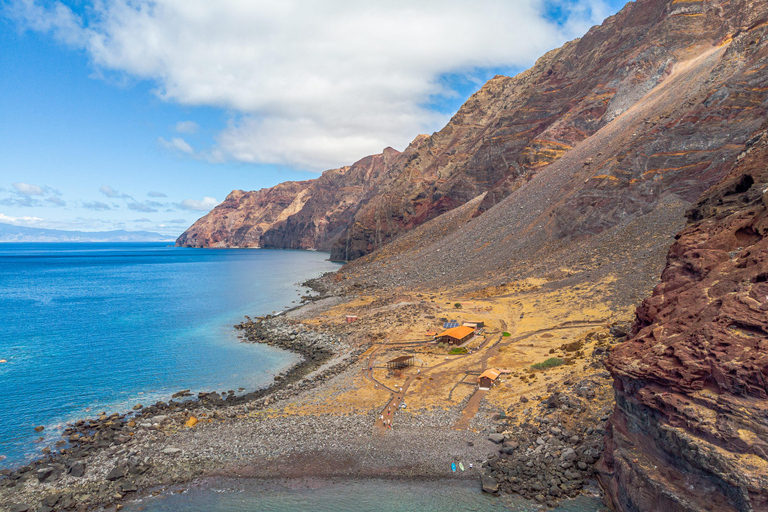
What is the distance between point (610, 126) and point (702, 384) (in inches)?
3262

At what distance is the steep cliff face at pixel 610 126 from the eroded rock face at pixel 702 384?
149 feet

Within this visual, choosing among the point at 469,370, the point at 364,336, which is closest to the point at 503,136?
the point at 364,336

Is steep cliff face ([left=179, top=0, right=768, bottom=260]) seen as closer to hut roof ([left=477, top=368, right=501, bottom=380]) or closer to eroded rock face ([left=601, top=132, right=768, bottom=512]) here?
hut roof ([left=477, top=368, right=501, bottom=380])

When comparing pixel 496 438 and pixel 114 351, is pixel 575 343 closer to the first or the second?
pixel 496 438

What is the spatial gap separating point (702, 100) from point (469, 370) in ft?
189

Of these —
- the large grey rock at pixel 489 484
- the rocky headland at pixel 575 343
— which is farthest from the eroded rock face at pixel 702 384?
the large grey rock at pixel 489 484

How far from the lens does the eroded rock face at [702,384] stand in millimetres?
13219

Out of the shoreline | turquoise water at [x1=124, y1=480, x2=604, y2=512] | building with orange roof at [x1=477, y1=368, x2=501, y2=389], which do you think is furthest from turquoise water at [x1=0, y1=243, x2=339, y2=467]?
building with orange roof at [x1=477, y1=368, x2=501, y2=389]

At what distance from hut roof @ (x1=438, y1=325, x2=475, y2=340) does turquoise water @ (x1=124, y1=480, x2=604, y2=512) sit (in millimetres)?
19089

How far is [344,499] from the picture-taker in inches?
832

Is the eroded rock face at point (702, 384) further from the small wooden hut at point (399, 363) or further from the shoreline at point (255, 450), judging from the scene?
the small wooden hut at point (399, 363)

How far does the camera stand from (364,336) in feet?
154

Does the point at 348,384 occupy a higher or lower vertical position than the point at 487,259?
lower

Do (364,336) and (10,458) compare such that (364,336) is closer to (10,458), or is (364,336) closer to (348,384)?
(348,384)
